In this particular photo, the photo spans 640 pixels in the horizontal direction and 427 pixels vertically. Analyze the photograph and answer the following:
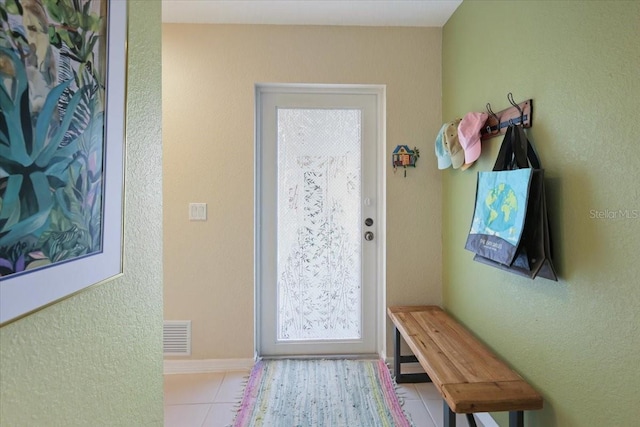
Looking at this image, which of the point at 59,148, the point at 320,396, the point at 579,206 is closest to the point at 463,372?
the point at 579,206

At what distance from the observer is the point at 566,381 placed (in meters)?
1.18

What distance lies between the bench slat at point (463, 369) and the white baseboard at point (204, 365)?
1.16m

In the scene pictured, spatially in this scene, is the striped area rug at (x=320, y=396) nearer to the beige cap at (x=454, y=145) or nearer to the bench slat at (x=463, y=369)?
the bench slat at (x=463, y=369)

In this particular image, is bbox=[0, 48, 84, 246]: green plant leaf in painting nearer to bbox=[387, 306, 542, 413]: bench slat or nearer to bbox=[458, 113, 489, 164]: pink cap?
bbox=[387, 306, 542, 413]: bench slat

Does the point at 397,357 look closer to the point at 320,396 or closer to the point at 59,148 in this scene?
the point at 320,396

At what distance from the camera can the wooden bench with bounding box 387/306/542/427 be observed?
1.25 metres

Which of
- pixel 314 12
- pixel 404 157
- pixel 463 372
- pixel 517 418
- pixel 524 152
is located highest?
pixel 314 12

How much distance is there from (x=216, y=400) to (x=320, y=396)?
643 mm

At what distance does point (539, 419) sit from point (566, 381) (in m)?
0.26

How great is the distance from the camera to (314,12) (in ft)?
6.97

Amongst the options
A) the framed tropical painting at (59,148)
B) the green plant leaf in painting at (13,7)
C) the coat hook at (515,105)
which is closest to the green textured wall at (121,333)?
the framed tropical painting at (59,148)

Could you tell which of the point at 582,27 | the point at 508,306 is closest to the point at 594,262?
the point at 508,306

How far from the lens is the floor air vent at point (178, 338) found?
230 centimetres

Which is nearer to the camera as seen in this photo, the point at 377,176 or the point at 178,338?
the point at 178,338
